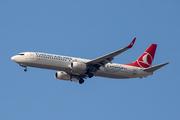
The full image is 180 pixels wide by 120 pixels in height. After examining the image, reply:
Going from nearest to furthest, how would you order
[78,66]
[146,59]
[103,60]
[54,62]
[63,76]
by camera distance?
[54,62] → [78,66] → [103,60] → [63,76] → [146,59]

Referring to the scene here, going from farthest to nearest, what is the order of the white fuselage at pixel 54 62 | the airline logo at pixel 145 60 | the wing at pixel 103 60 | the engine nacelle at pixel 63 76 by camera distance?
the airline logo at pixel 145 60 < the engine nacelle at pixel 63 76 < the white fuselage at pixel 54 62 < the wing at pixel 103 60

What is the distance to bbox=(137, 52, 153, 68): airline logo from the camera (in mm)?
65750

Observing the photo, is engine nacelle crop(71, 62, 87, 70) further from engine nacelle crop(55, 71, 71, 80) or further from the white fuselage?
engine nacelle crop(55, 71, 71, 80)

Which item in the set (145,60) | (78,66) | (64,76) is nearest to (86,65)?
(78,66)

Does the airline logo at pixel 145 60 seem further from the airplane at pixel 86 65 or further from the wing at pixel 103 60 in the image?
the wing at pixel 103 60

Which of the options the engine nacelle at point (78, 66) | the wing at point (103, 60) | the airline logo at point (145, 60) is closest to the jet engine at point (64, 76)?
the wing at point (103, 60)

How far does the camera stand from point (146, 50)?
67688mm

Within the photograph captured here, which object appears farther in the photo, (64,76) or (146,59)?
(146,59)

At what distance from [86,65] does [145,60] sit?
46.4 ft

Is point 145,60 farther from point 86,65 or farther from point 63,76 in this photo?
point 63,76

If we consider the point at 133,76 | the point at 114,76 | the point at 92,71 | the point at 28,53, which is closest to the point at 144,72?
the point at 133,76

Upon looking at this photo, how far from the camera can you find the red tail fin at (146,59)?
65.6m

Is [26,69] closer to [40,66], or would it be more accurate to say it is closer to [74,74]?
[40,66]

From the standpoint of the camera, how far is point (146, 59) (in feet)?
218
